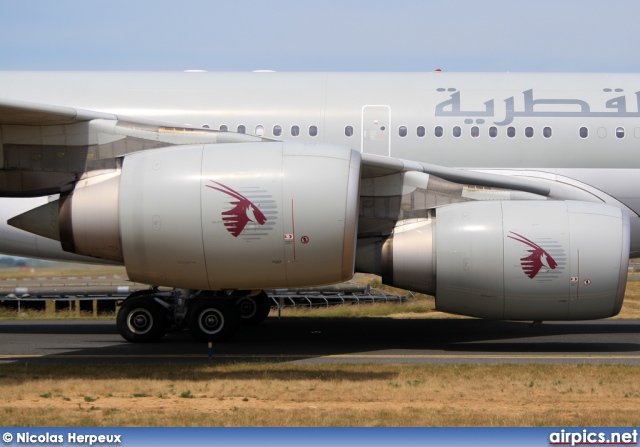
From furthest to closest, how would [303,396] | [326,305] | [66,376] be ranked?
[326,305] < [66,376] < [303,396]

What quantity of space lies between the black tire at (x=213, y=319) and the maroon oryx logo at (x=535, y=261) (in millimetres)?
5358

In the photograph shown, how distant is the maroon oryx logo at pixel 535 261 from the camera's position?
571 inches

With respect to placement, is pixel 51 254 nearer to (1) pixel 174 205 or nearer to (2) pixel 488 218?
(1) pixel 174 205

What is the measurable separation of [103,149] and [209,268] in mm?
2890

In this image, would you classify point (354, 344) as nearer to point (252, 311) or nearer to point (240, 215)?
point (252, 311)

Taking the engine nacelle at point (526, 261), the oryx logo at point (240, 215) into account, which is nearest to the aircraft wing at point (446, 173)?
the engine nacelle at point (526, 261)

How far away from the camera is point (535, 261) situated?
14516 millimetres

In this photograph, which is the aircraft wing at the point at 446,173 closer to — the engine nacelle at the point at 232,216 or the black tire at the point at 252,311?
the engine nacelle at the point at 232,216

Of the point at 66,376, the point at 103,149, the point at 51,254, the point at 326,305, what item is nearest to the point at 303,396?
the point at 66,376

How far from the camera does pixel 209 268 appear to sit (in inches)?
528

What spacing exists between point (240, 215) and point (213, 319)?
4052 millimetres

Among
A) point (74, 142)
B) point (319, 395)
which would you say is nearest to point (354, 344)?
point (319, 395)

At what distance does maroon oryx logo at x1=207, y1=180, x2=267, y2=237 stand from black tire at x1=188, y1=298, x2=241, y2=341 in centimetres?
366

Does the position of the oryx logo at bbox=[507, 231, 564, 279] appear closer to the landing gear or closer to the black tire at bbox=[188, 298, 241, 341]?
the landing gear
